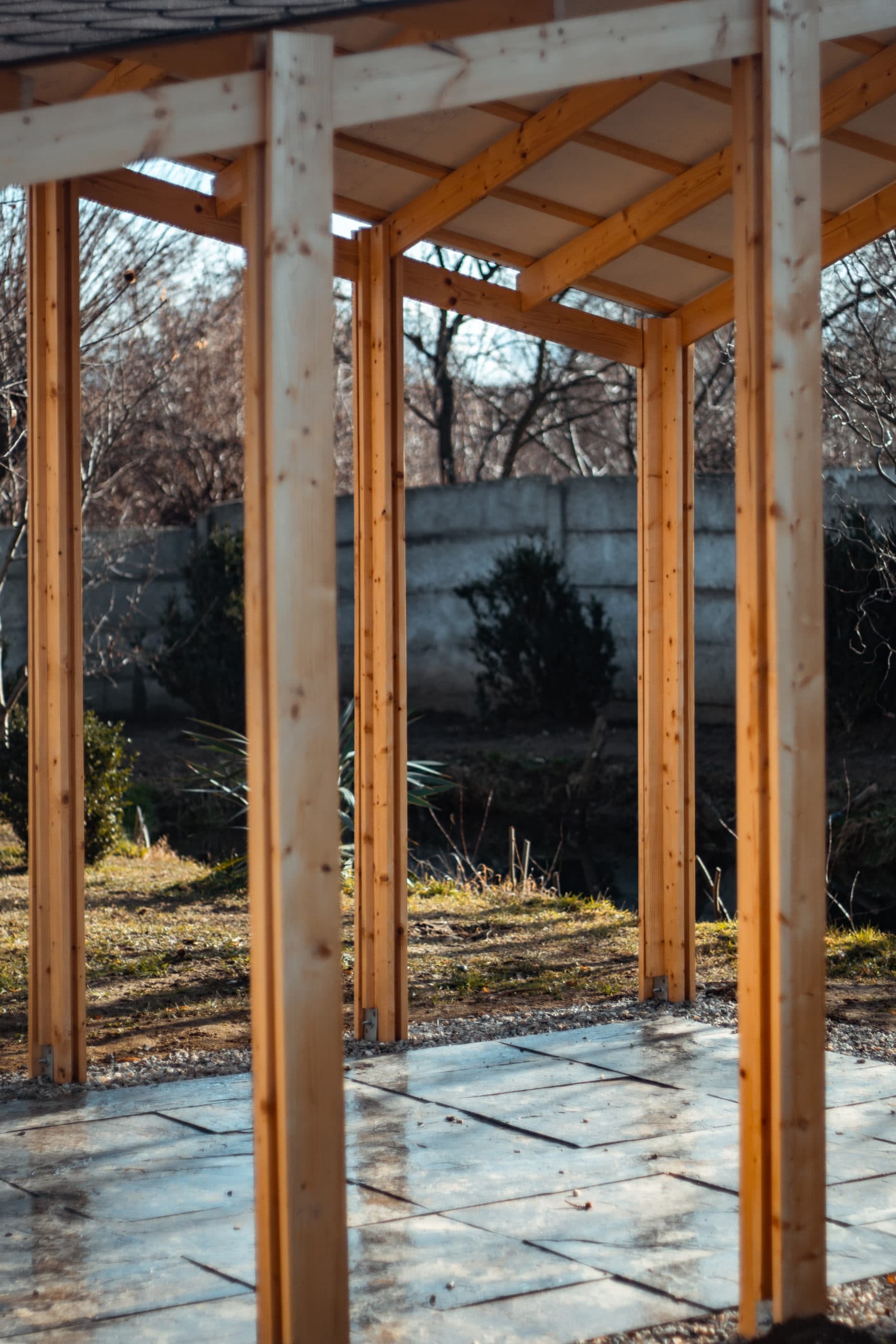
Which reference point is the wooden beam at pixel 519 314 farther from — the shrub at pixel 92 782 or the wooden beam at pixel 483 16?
the shrub at pixel 92 782

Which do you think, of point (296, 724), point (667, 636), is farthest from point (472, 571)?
point (296, 724)

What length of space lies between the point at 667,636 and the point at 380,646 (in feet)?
4.30

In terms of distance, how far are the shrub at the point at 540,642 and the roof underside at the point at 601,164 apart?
7.87m

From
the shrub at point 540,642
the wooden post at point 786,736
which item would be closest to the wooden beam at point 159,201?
the wooden post at point 786,736

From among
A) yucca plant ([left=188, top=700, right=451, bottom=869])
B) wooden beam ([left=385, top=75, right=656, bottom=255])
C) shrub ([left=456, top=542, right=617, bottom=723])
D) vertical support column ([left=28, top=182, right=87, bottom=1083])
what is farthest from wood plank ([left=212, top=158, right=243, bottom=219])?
shrub ([left=456, top=542, right=617, bottom=723])

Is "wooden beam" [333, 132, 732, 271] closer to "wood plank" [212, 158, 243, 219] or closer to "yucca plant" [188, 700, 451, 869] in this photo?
"wood plank" [212, 158, 243, 219]

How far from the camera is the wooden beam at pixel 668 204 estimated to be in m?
4.25

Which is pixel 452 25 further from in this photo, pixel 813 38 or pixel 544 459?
pixel 544 459

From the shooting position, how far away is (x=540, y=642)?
13.5 meters

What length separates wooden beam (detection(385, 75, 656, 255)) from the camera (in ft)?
13.8

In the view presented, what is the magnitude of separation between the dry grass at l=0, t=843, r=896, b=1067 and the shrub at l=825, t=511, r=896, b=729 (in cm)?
429

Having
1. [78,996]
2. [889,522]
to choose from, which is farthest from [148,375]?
[78,996]

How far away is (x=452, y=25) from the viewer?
3.58 metres

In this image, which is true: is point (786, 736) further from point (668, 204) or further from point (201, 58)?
point (668, 204)
